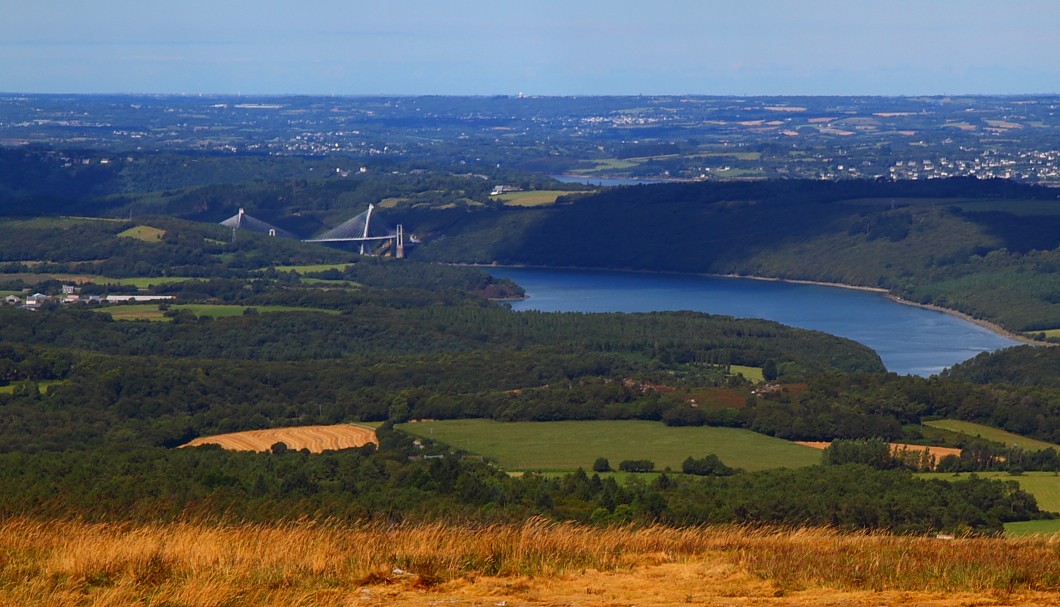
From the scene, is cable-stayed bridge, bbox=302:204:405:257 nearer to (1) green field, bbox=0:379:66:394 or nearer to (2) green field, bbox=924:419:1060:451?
(1) green field, bbox=0:379:66:394

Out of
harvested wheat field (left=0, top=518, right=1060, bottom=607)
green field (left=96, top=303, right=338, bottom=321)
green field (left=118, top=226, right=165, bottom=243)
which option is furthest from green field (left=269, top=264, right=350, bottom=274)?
harvested wheat field (left=0, top=518, right=1060, bottom=607)

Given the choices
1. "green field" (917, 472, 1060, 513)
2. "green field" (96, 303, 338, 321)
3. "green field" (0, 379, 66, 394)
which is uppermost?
"green field" (917, 472, 1060, 513)

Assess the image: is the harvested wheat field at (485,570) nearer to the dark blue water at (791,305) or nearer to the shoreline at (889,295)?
the dark blue water at (791,305)

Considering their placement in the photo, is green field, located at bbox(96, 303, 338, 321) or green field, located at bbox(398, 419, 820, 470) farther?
green field, located at bbox(96, 303, 338, 321)

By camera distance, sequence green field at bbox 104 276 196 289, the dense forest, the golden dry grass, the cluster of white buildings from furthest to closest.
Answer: green field at bbox 104 276 196 289 → the cluster of white buildings → the golden dry grass → the dense forest

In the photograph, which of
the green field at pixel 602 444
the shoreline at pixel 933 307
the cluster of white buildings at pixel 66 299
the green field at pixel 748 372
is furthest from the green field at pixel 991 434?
the cluster of white buildings at pixel 66 299

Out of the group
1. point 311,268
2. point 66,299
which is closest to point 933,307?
point 311,268

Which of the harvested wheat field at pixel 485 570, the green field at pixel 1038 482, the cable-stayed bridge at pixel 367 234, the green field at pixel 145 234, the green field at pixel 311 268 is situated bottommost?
the cable-stayed bridge at pixel 367 234
